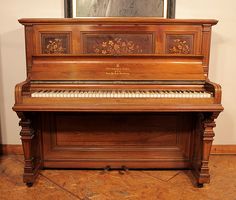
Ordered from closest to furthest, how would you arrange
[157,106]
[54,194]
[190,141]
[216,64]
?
[157,106] → [54,194] → [190,141] → [216,64]

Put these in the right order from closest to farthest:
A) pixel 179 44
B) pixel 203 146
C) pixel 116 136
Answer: pixel 203 146 < pixel 179 44 < pixel 116 136

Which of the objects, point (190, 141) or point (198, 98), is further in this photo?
point (190, 141)

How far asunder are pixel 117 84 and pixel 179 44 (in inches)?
24.5

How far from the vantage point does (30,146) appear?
7.04 feet

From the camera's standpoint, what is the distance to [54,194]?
6.93 ft

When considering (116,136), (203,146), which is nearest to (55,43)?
(116,136)

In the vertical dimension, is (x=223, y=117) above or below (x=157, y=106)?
below

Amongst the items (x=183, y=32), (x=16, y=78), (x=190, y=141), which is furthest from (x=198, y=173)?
(x=16, y=78)

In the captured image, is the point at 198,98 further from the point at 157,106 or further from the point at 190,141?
the point at 190,141

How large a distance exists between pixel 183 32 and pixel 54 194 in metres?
1.68

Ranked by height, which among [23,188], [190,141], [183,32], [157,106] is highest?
[183,32]

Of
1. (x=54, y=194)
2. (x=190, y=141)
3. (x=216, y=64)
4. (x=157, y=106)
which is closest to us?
(x=157, y=106)

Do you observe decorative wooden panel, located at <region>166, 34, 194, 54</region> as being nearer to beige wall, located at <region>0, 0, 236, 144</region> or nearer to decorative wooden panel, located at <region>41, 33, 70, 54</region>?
beige wall, located at <region>0, 0, 236, 144</region>

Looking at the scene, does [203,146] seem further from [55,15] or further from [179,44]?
[55,15]
